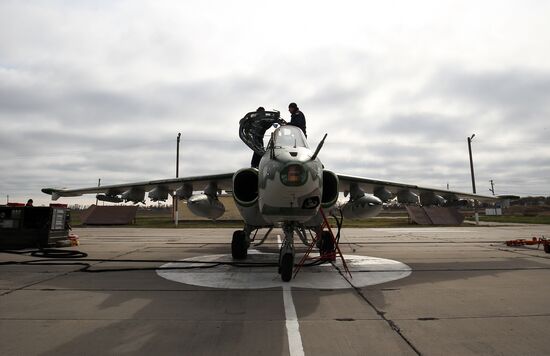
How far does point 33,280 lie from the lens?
255 inches

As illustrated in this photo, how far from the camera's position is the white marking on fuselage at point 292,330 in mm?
3161

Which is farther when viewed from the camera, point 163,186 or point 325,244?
point 163,186

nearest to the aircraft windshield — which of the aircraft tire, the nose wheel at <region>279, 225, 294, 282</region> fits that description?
the nose wheel at <region>279, 225, 294, 282</region>

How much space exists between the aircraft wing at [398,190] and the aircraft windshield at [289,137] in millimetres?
3181

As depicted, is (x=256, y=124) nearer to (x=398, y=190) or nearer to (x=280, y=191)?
(x=398, y=190)

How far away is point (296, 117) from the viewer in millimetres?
9086

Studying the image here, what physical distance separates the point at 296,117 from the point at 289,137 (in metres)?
1.97

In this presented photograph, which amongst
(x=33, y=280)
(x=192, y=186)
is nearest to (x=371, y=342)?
(x=33, y=280)

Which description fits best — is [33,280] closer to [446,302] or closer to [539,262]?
[446,302]

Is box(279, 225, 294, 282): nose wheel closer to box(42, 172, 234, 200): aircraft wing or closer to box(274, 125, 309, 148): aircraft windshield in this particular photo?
box(274, 125, 309, 148): aircraft windshield

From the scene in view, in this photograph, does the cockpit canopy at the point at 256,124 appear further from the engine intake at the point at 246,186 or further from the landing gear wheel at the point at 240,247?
A: the engine intake at the point at 246,186

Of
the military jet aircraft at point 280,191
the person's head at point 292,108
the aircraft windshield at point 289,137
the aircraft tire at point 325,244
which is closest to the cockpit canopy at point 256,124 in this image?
the military jet aircraft at point 280,191

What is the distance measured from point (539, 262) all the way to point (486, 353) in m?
7.39

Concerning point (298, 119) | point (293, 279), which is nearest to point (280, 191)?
A: point (293, 279)
